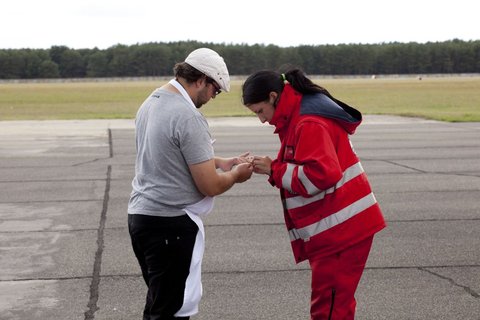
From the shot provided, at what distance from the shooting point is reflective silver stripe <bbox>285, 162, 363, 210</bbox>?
398cm

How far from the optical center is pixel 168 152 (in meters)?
3.90

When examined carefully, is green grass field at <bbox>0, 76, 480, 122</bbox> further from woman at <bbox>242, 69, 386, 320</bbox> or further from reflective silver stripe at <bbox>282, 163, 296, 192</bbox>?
reflective silver stripe at <bbox>282, 163, 296, 192</bbox>

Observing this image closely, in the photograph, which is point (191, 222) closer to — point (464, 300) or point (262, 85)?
point (262, 85)

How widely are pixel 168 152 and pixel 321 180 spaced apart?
0.75 metres

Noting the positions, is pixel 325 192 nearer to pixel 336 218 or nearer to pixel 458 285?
pixel 336 218

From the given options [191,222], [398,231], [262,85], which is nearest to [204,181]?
[191,222]

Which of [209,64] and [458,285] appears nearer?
[209,64]

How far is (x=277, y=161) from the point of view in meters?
4.07

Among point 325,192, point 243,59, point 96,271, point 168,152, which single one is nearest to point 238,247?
point 96,271

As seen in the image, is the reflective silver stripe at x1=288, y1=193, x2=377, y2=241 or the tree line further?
the tree line

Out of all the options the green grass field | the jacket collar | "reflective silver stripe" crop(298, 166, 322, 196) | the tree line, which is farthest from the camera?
the tree line

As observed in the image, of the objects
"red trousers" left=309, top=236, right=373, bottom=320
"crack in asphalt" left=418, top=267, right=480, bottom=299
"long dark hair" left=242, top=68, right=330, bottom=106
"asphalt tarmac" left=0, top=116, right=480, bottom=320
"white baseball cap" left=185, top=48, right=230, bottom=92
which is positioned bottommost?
"asphalt tarmac" left=0, top=116, right=480, bottom=320

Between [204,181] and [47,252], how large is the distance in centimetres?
413

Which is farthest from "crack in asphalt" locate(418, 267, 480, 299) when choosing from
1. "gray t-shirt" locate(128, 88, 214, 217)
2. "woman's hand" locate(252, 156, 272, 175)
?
"gray t-shirt" locate(128, 88, 214, 217)
